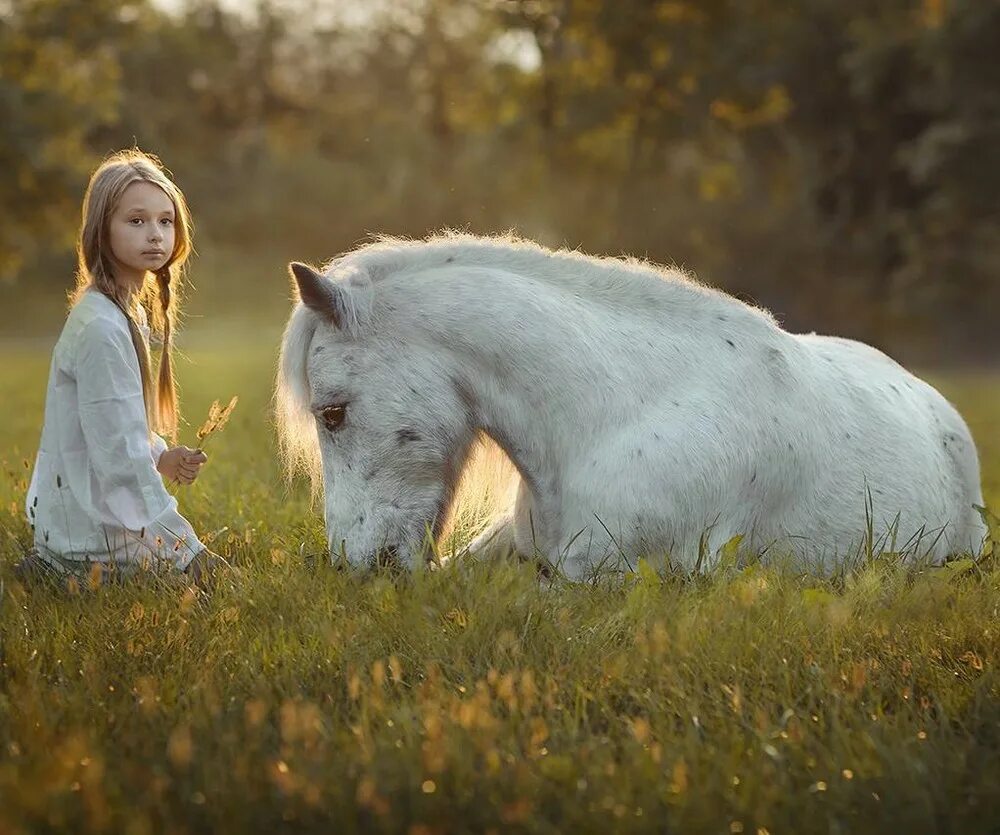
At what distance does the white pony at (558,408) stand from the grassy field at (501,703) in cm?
31

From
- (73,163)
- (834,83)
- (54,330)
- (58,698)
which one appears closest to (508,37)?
(834,83)

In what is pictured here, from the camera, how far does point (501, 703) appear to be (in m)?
3.21

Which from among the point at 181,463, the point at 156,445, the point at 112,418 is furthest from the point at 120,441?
the point at 156,445

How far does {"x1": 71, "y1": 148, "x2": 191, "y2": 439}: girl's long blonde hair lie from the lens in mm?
4746

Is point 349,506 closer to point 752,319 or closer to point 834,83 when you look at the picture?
point 752,319

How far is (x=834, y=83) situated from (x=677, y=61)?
5.91m

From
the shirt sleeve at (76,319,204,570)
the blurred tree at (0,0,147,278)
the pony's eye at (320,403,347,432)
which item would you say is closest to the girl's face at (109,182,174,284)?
the shirt sleeve at (76,319,204,570)

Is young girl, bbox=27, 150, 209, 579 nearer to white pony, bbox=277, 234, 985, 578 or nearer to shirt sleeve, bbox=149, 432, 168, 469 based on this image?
shirt sleeve, bbox=149, 432, 168, 469

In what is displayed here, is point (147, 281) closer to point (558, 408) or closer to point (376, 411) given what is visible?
point (376, 411)

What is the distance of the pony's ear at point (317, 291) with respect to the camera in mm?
4293

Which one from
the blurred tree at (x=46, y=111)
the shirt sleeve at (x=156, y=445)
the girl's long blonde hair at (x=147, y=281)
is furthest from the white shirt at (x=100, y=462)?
the blurred tree at (x=46, y=111)

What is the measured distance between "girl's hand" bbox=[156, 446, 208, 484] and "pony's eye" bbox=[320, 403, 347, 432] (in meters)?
0.58

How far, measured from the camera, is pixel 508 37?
3075 cm

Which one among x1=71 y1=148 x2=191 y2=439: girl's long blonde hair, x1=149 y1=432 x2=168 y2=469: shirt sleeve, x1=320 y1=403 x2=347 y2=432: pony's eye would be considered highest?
x1=71 y1=148 x2=191 y2=439: girl's long blonde hair
